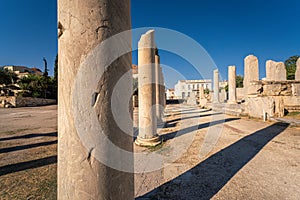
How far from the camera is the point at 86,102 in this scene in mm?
1171

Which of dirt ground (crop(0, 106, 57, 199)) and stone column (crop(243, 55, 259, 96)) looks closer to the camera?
dirt ground (crop(0, 106, 57, 199))

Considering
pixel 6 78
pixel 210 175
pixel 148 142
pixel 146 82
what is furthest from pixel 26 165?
pixel 6 78

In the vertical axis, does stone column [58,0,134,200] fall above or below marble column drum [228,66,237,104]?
below

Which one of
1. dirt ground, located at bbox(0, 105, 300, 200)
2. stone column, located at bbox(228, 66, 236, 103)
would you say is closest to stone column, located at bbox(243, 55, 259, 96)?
stone column, located at bbox(228, 66, 236, 103)

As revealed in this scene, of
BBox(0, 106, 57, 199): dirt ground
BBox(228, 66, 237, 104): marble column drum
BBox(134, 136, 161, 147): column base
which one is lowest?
BBox(0, 106, 57, 199): dirt ground

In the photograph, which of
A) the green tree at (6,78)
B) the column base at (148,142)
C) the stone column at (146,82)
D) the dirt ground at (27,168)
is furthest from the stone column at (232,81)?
the green tree at (6,78)

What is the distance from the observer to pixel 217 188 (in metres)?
2.41

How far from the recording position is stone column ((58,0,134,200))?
116 centimetres

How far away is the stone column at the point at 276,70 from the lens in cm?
1071

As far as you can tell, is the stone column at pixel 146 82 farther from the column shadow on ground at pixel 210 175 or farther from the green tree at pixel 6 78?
the green tree at pixel 6 78

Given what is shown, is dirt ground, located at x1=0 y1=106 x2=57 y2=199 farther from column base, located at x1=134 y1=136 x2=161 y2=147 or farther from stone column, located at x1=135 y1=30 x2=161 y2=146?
stone column, located at x1=135 y1=30 x2=161 y2=146

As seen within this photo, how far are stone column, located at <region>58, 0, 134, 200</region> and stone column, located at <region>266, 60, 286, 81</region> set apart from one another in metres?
13.3

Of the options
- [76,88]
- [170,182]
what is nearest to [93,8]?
[76,88]

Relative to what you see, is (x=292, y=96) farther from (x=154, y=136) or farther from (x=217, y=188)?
(x=217, y=188)
